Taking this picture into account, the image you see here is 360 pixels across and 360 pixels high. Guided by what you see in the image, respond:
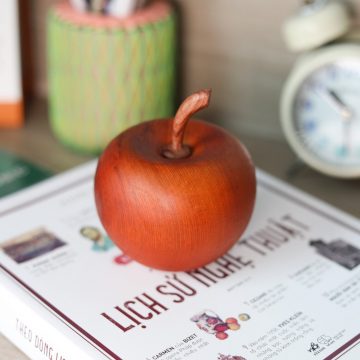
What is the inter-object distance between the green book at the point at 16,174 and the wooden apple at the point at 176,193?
20 centimetres

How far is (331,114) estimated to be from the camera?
79 cm

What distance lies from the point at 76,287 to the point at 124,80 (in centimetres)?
27

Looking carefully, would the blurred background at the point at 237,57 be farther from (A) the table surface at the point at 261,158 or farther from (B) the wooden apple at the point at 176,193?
(B) the wooden apple at the point at 176,193

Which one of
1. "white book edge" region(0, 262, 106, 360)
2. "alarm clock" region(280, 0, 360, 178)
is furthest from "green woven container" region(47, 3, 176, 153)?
"white book edge" region(0, 262, 106, 360)

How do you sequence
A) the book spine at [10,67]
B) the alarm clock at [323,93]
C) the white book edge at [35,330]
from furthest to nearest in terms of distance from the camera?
the book spine at [10,67] < the alarm clock at [323,93] < the white book edge at [35,330]

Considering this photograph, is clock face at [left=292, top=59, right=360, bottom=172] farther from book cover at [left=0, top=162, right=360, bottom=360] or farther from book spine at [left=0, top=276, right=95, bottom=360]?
book spine at [left=0, top=276, right=95, bottom=360]

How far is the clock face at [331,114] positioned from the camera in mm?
772

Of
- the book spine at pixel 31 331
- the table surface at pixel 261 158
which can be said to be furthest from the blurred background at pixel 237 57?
the book spine at pixel 31 331

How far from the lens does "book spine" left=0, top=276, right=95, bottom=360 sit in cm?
58

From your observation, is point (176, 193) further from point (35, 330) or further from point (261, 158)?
Answer: point (261, 158)

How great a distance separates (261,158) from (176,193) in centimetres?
29

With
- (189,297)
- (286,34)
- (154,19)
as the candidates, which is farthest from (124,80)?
(189,297)

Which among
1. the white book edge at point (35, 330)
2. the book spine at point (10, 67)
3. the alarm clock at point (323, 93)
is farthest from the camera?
the book spine at point (10, 67)

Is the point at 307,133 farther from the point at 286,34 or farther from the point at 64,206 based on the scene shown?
the point at 64,206
